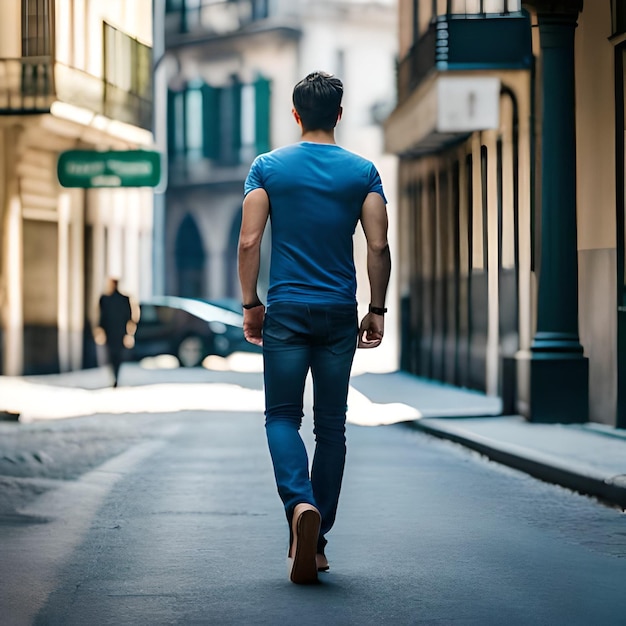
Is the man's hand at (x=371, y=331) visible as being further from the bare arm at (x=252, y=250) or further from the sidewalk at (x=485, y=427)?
the sidewalk at (x=485, y=427)

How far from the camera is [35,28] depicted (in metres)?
24.4

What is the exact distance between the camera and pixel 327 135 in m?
6.02

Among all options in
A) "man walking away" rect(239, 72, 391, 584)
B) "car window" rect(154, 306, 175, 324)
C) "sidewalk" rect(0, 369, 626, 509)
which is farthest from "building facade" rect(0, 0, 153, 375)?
"man walking away" rect(239, 72, 391, 584)

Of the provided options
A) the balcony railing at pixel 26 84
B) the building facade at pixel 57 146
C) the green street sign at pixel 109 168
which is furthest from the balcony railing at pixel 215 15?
the green street sign at pixel 109 168

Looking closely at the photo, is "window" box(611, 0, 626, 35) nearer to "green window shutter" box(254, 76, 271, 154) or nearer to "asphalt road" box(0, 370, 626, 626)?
"asphalt road" box(0, 370, 626, 626)

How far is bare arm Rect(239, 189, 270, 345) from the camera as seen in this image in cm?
580

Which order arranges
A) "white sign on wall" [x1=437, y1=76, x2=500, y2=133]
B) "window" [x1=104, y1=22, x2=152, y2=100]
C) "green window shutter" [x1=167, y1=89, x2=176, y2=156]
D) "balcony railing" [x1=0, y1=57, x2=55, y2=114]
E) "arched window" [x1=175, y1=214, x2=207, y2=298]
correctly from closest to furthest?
"white sign on wall" [x1=437, y1=76, x2=500, y2=133], "balcony railing" [x1=0, y1=57, x2=55, y2=114], "window" [x1=104, y1=22, x2=152, y2=100], "green window shutter" [x1=167, y1=89, x2=176, y2=156], "arched window" [x1=175, y1=214, x2=207, y2=298]

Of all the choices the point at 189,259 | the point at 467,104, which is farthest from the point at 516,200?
the point at 189,259

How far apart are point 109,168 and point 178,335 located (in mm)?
5000

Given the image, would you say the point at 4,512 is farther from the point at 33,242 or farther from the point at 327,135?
the point at 33,242

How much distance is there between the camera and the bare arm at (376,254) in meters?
5.93

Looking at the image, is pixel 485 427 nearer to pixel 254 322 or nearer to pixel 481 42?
pixel 254 322

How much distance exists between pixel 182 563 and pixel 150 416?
9.09 m

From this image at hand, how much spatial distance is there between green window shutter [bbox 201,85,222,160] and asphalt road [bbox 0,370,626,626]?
36445 millimetres
